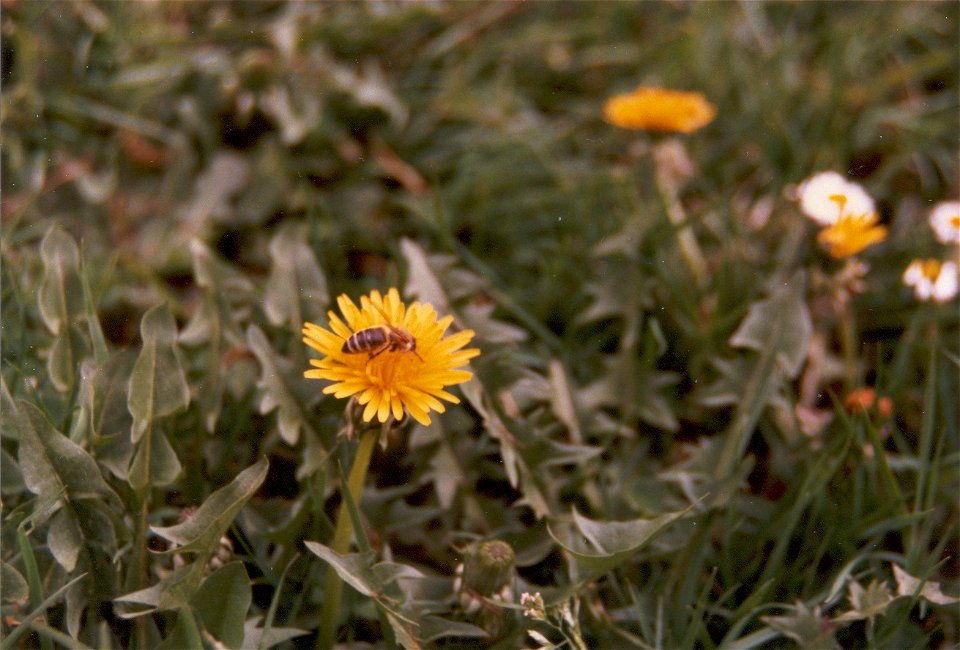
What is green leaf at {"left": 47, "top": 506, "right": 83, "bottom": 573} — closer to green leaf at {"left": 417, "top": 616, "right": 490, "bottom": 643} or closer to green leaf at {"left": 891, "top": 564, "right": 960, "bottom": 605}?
green leaf at {"left": 417, "top": 616, "right": 490, "bottom": 643}

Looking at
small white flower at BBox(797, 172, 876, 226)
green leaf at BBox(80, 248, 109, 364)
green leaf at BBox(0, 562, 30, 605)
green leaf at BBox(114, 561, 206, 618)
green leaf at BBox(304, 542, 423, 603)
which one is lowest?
green leaf at BBox(304, 542, 423, 603)

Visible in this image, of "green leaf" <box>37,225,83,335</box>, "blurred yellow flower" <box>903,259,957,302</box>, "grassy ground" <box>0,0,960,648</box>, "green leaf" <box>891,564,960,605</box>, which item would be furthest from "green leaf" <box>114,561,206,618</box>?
"blurred yellow flower" <box>903,259,957,302</box>

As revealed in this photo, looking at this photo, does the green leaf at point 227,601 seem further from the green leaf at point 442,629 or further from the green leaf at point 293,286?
the green leaf at point 293,286

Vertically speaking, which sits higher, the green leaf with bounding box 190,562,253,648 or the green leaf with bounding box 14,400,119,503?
the green leaf with bounding box 14,400,119,503

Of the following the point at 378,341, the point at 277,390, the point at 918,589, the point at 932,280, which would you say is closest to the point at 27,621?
the point at 277,390

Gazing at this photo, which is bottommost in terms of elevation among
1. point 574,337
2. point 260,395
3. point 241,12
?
point 574,337

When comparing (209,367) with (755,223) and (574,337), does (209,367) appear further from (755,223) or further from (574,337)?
(755,223)

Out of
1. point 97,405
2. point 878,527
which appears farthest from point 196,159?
point 878,527

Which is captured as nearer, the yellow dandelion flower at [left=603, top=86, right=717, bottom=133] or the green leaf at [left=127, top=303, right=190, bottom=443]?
the green leaf at [left=127, top=303, right=190, bottom=443]
